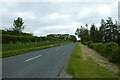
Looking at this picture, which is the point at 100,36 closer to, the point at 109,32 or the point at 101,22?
the point at 109,32

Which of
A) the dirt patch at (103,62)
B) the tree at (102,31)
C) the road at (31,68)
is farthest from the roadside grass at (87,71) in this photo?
the tree at (102,31)

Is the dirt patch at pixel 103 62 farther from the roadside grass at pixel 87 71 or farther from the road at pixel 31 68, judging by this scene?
the road at pixel 31 68

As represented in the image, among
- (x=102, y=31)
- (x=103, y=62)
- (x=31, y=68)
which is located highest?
(x=102, y=31)

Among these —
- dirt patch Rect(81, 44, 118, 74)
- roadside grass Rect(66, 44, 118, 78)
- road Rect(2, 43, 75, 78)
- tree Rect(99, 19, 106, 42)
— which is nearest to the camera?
roadside grass Rect(66, 44, 118, 78)

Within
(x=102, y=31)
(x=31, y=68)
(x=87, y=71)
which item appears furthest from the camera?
(x=102, y=31)

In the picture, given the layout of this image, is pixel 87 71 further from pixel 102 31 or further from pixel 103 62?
pixel 102 31

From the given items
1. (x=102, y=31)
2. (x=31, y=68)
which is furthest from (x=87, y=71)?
(x=102, y=31)

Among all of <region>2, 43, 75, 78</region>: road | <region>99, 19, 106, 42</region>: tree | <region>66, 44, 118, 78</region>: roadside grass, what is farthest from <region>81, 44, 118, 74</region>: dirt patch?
<region>99, 19, 106, 42</region>: tree

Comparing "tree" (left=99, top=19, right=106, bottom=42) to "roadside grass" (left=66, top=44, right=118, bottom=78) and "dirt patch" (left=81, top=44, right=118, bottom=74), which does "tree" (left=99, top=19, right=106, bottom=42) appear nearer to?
"dirt patch" (left=81, top=44, right=118, bottom=74)

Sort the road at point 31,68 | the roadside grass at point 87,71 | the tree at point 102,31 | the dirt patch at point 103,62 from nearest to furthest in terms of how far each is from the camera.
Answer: the roadside grass at point 87,71 → the road at point 31,68 → the dirt patch at point 103,62 → the tree at point 102,31

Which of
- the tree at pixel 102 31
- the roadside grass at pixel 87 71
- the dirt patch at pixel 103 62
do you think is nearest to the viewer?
the roadside grass at pixel 87 71

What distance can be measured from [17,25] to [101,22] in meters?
35.1

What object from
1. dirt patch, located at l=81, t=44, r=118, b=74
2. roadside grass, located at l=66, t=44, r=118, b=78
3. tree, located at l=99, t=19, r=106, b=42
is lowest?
dirt patch, located at l=81, t=44, r=118, b=74

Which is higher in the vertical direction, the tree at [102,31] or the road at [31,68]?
the tree at [102,31]
